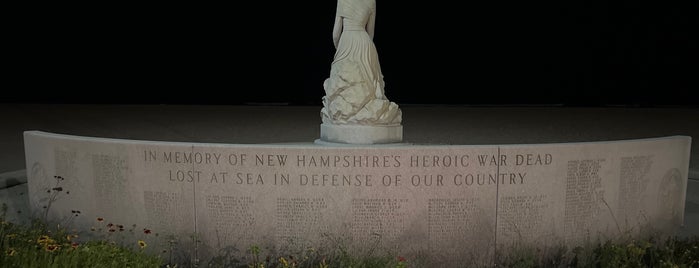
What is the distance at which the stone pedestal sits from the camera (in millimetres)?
6445

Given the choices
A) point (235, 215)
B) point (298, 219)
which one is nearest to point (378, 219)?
point (298, 219)

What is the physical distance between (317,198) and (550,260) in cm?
185

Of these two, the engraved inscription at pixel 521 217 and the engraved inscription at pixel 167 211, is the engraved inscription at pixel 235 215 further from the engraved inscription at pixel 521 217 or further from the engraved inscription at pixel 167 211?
the engraved inscription at pixel 521 217

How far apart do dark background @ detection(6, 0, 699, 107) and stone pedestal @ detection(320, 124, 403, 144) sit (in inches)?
392

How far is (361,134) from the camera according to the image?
6.45 m

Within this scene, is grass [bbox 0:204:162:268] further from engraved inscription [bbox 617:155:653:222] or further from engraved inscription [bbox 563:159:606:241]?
engraved inscription [bbox 617:155:653:222]

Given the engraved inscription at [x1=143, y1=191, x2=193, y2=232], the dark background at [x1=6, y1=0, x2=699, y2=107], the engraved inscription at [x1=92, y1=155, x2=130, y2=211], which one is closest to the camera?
the engraved inscription at [x1=143, y1=191, x2=193, y2=232]

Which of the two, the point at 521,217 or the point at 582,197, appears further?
the point at 582,197

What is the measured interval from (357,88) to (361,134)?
20.1 inches

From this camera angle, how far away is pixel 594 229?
4.61 meters

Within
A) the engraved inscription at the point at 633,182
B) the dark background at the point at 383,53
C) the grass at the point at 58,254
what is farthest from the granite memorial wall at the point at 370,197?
the dark background at the point at 383,53

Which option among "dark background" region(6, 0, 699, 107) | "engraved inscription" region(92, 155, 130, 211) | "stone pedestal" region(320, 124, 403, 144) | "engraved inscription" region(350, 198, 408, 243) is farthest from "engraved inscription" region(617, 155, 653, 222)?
"dark background" region(6, 0, 699, 107)

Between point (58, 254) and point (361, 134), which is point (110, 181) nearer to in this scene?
point (58, 254)

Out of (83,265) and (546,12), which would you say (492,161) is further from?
(546,12)
